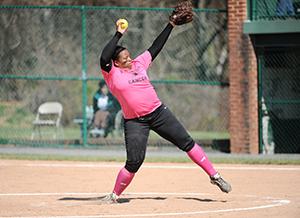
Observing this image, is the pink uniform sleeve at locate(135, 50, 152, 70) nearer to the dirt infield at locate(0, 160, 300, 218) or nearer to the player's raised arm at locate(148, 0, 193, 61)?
the player's raised arm at locate(148, 0, 193, 61)

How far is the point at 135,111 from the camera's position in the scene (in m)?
11.5

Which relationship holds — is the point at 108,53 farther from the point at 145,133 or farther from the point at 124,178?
the point at 124,178

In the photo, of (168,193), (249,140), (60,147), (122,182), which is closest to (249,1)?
(249,140)

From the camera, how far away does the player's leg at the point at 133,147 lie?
1148 cm

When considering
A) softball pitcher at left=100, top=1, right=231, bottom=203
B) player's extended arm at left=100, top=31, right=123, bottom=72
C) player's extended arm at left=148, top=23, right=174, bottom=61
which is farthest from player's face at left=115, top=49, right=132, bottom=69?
player's extended arm at left=148, top=23, right=174, bottom=61

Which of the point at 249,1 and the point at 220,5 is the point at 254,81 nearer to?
the point at 249,1

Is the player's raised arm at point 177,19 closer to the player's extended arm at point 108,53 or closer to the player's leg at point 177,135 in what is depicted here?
the player's extended arm at point 108,53

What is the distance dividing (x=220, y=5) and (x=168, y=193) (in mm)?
17769

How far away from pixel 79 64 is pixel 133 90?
771 inches

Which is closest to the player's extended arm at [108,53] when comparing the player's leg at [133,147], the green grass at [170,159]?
the player's leg at [133,147]

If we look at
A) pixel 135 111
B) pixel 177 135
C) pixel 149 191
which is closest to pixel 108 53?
pixel 135 111

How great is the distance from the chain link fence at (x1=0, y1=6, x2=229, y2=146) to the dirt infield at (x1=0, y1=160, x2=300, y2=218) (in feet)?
18.0

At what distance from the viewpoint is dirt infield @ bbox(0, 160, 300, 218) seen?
36.0 ft

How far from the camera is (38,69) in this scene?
27766 millimetres
